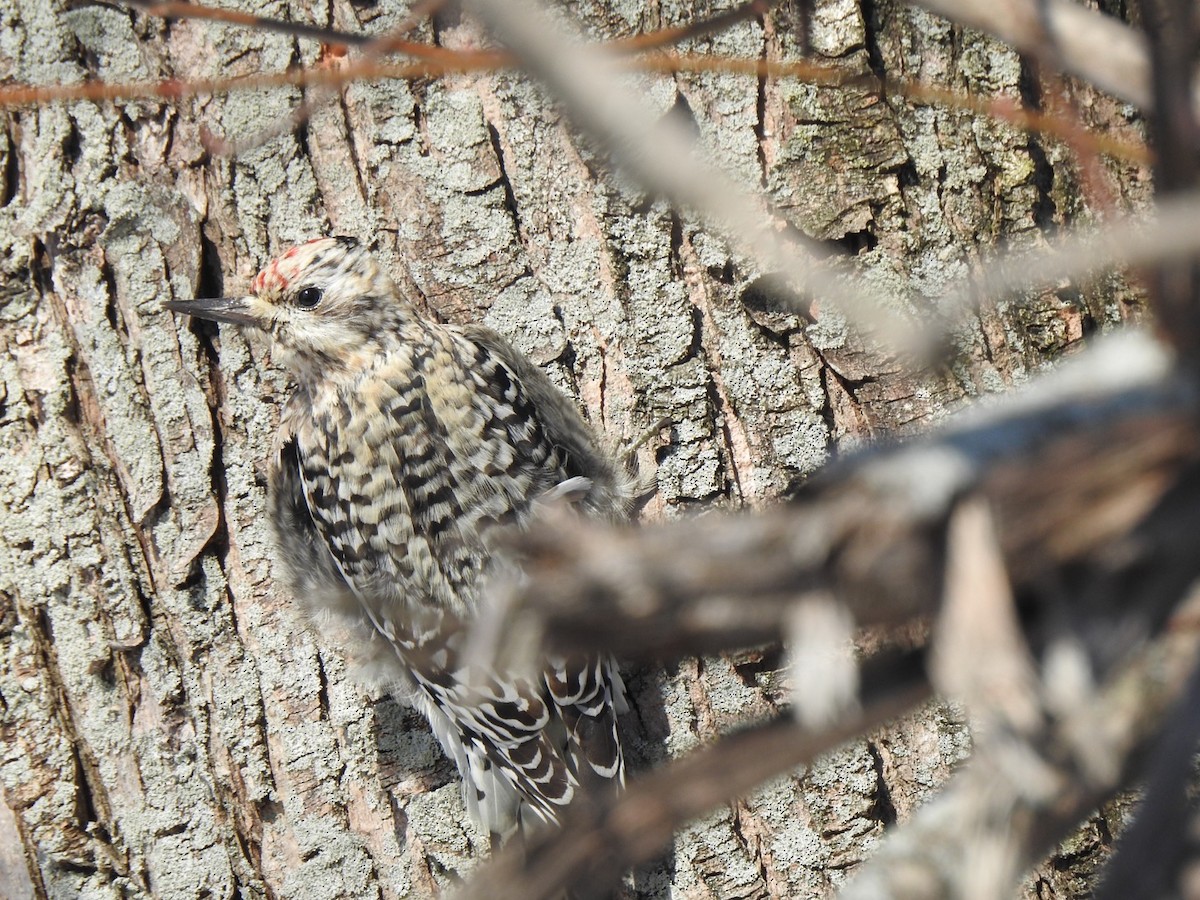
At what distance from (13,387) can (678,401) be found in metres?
1.48

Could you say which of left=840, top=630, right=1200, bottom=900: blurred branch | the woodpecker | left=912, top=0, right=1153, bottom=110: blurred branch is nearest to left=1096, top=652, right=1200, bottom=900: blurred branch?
left=840, top=630, right=1200, bottom=900: blurred branch

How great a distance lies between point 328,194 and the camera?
2.29 m

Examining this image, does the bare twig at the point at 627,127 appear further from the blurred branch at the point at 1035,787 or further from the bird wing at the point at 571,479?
the bird wing at the point at 571,479

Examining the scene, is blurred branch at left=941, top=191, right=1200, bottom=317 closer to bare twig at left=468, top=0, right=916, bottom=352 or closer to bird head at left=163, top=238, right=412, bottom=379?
bare twig at left=468, top=0, right=916, bottom=352

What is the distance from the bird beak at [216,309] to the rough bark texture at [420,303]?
11 cm

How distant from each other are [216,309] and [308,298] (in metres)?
0.27

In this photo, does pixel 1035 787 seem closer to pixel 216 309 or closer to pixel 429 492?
pixel 429 492

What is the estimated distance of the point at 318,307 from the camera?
2.53 m

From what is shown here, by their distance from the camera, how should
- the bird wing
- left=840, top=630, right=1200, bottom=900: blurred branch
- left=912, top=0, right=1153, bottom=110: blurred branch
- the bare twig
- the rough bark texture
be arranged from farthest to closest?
the bird wing
the rough bark texture
left=912, top=0, right=1153, bottom=110: blurred branch
left=840, top=630, right=1200, bottom=900: blurred branch
the bare twig

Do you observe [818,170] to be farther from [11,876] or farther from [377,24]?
[11,876]

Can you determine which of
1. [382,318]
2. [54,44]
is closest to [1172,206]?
[382,318]

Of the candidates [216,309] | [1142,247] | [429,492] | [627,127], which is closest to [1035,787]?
[1142,247]

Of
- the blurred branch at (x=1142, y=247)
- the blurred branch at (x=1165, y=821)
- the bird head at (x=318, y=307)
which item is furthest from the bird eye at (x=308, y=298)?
the blurred branch at (x=1165, y=821)

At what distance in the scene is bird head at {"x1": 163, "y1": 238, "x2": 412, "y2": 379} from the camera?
90.0 inches
